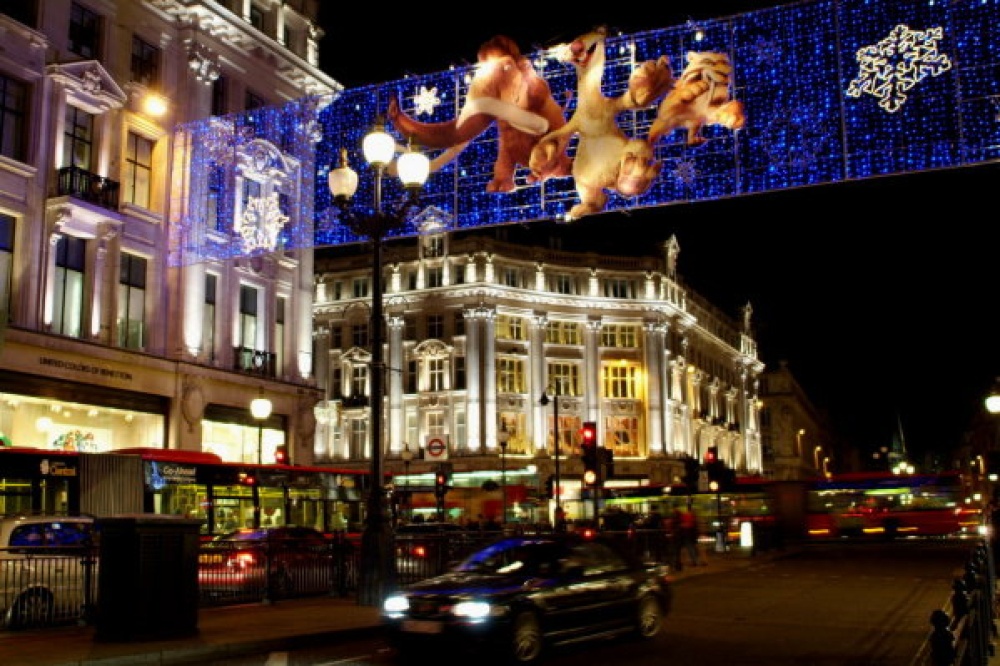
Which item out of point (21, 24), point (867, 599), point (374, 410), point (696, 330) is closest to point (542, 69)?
point (374, 410)

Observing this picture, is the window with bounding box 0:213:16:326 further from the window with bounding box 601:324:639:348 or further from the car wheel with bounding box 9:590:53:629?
the window with bounding box 601:324:639:348

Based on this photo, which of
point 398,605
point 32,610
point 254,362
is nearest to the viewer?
point 398,605

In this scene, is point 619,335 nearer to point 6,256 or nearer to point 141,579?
point 6,256

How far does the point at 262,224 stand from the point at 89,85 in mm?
7952

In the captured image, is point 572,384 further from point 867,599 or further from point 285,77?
point 867,599

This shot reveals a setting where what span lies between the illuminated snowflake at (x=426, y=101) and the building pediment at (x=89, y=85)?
1298 cm

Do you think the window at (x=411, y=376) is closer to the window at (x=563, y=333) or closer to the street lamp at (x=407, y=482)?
the street lamp at (x=407, y=482)

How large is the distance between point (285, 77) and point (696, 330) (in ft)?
180

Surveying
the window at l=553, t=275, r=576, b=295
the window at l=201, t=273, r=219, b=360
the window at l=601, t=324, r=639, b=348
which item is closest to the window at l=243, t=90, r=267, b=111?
the window at l=201, t=273, r=219, b=360

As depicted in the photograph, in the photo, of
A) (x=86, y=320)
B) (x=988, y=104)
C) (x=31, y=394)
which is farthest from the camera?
(x=86, y=320)

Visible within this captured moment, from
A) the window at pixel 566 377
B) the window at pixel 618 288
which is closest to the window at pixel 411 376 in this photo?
the window at pixel 566 377

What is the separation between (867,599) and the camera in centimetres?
1920

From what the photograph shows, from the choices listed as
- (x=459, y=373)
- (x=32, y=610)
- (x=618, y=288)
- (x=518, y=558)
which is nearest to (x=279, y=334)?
(x=32, y=610)

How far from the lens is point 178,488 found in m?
25.3
